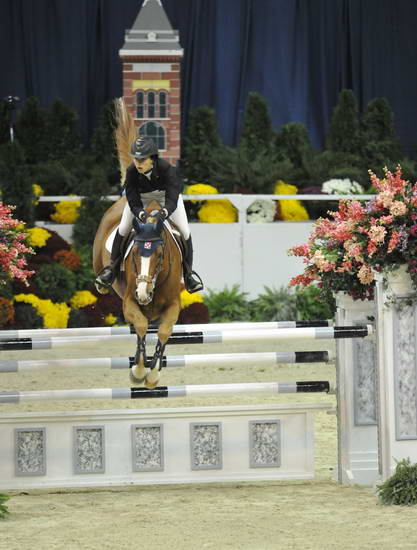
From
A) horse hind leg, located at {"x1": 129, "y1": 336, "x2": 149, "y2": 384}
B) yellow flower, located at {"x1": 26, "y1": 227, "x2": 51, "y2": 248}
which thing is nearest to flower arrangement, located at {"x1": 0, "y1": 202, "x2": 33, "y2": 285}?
horse hind leg, located at {"x1": 129, "y1": 336, "x2": 149, "y2": 384}

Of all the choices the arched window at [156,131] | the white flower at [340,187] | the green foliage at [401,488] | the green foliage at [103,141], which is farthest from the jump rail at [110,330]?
the green foliage at [103,141]

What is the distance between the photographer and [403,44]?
16.2 meters

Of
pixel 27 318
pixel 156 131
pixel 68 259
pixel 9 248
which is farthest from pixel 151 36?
pixel 9 248

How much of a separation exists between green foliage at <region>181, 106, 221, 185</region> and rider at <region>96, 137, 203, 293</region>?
30.3 ft

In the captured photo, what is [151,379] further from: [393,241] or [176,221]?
[393,241]

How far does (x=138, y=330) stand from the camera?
4.63 metres

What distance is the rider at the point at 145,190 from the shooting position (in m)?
4.83

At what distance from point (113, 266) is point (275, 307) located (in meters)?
8.00

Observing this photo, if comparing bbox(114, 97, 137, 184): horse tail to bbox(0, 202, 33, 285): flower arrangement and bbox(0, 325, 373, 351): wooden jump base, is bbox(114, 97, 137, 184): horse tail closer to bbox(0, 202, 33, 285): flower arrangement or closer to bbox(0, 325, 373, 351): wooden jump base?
bbox(0, 202, 33, 285): flower arrangement

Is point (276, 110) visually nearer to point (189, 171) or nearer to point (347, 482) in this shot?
point (189, 171)

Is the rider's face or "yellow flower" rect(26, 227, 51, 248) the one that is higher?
"yellow flower" rect(26, 227, 51, 248)

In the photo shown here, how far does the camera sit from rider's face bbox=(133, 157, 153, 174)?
4.83 metres

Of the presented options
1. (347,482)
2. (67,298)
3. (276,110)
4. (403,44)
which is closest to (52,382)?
(67,298)

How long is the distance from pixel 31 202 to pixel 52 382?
3.28 meters
